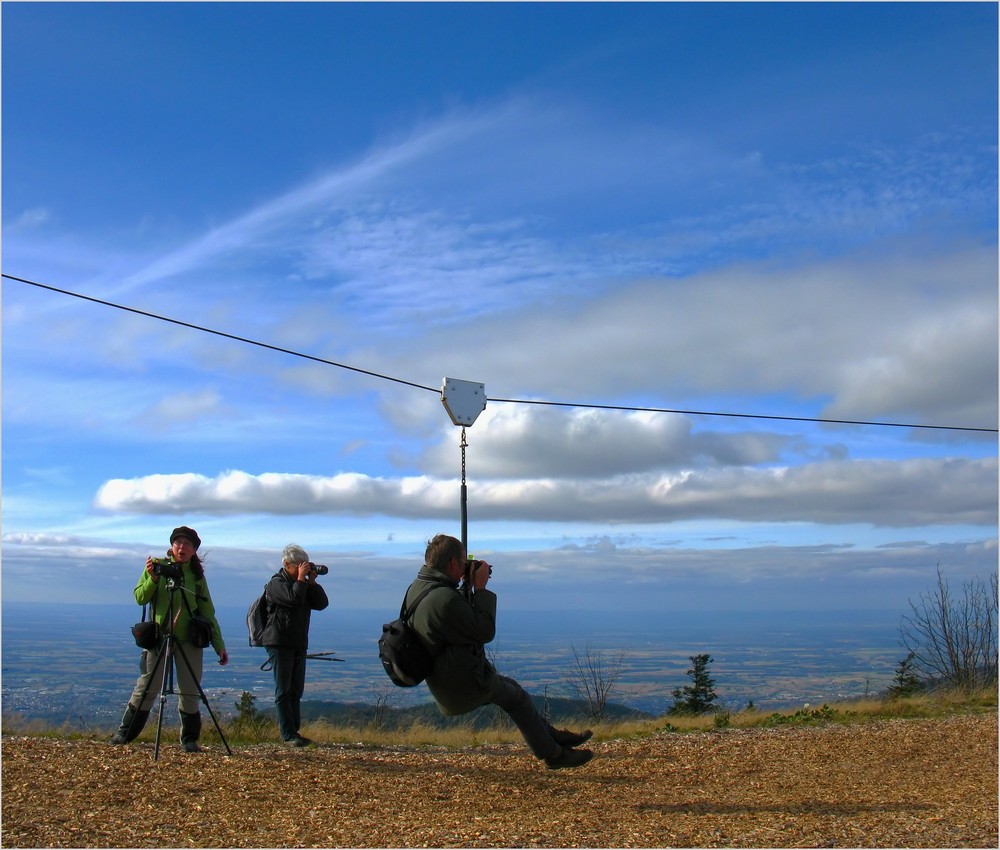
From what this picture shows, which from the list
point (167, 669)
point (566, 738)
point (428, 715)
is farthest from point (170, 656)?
point (428, 715)

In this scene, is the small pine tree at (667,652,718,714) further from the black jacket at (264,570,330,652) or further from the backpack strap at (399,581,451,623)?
the backpack strap at (399,581,451,623)

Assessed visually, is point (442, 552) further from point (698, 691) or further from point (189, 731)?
point (698, 691)

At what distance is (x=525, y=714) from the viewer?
6.21 meters

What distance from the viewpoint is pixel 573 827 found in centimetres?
549

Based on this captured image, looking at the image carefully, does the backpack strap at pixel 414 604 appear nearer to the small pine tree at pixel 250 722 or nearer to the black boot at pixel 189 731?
the black boot at pixel 189 731

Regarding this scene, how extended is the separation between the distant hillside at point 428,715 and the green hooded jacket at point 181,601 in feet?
10.6

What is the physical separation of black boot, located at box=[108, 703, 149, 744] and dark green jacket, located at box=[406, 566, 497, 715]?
273 centimetres

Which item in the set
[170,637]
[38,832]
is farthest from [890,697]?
[38,832]

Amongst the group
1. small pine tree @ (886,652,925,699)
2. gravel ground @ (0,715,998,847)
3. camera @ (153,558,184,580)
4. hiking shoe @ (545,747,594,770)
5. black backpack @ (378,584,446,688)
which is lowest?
small pine tree @ (886,652,925,699)

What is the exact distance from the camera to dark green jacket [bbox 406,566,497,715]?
5828 millimetres

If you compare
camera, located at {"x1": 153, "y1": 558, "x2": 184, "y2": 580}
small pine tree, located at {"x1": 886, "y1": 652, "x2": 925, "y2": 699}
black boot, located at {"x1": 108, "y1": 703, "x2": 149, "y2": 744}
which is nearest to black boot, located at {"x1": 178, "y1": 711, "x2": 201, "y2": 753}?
black boot, located at {"x1": 108, "y1": 703, "x2": 149, "y2": 744}

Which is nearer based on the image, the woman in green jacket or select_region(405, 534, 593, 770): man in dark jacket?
select_region(405, 534, 593, 770): man in dark jacket

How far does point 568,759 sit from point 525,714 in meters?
0.52

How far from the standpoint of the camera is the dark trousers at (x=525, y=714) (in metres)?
6.10
